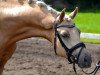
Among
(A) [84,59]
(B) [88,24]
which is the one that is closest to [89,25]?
(B) [88,24]

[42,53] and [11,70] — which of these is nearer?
[11,70]

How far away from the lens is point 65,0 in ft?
104

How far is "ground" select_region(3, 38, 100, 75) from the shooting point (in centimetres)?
934

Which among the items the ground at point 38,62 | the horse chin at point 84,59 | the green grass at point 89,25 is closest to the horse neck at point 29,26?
the horse chin at point 84,59

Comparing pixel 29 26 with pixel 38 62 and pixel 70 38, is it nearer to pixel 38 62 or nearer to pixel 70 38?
pixel 70 38

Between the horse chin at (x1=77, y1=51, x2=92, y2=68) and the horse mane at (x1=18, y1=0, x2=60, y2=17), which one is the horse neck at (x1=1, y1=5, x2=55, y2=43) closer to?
the horse mane at (x1=18, y1=0, x2=60, y2=17)

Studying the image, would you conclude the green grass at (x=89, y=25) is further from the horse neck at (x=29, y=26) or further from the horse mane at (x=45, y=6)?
the horse mane at (x=45, y=6)

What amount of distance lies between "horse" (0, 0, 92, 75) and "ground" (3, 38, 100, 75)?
3013 mm

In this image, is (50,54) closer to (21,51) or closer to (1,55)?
(21,51)

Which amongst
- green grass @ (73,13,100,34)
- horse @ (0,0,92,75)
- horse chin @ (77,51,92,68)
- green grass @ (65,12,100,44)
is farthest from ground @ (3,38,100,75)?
green grass @ (73,13,100,34)

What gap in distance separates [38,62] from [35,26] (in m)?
4.11

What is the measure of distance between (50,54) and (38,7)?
4.92 metres

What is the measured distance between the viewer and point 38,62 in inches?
392

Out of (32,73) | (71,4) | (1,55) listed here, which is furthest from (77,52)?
(71,4)
